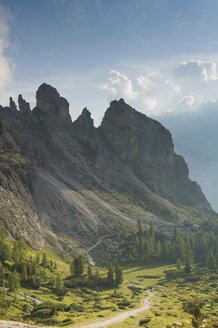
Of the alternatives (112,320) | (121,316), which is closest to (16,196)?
(121,316)

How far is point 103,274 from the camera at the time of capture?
115m

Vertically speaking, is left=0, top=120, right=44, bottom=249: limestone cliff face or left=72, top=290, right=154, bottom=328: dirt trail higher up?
left=0, top=120, right=44, bottom=249: limestone cliff face

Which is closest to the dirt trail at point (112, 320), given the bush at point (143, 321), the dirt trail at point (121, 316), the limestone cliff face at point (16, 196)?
the dirt trail at point (121, 316)

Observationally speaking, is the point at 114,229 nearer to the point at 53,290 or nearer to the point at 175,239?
the point at 175,239

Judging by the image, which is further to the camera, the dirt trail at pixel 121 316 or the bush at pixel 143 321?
the bush at pixel 143 321

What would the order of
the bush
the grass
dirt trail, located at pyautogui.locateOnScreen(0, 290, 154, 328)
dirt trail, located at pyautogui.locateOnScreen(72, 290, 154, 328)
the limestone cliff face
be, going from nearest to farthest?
dirt trail, located at pyautogui.locateOnScreen(0, 290, 154, 328)
dirt trail, located at pyautogui.locateOnScreen(72, 290, 154, 328)
the grass
the bush
the limestone cliff face

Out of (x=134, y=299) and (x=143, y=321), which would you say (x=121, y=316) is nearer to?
(x=143, y=321)

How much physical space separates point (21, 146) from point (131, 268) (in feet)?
400

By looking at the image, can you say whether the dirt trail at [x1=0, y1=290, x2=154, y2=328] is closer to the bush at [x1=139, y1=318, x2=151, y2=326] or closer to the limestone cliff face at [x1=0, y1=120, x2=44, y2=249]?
the bush at [x1=139, y1=318, x2=151, y2=326]

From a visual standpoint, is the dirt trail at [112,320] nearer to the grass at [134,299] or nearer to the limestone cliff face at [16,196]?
the grass at [134,299]

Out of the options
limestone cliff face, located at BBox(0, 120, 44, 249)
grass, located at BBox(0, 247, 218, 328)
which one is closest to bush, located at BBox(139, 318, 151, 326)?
grass, located at BBox(0, 247, 218, 328)

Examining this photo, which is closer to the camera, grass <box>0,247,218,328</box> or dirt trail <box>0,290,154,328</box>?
dirt trail <box>0,290,154,328</box>

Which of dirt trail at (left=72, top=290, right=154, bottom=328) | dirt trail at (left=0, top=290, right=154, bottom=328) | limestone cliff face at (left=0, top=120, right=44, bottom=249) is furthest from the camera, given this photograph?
limestone cliff face at (left=0, top=120, right=44, bottom=249)

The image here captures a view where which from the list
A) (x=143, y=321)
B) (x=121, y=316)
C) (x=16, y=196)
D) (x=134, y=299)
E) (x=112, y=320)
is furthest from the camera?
(x=16, y=196)
